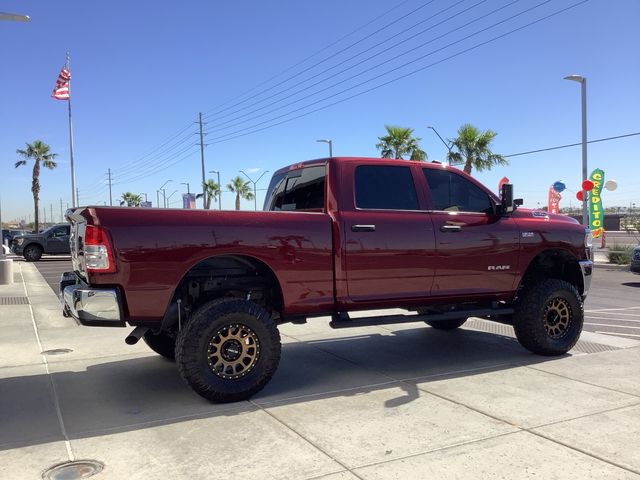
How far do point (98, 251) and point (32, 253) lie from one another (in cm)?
2532

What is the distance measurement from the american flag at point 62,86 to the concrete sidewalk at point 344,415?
30101 mm

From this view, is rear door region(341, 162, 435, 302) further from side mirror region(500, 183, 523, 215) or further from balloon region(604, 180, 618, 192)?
balloon region(604, 180, 618, 192)

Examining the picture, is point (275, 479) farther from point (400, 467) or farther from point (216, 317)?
point (216, 317)

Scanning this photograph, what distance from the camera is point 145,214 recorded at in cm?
464

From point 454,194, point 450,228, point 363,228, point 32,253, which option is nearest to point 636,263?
point 454,194

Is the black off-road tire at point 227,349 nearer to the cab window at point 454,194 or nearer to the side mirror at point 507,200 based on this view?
the cab window at point 454,194

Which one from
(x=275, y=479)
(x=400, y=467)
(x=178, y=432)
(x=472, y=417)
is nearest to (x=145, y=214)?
(x=178, y=432)

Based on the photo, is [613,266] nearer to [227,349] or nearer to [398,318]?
[398,318]

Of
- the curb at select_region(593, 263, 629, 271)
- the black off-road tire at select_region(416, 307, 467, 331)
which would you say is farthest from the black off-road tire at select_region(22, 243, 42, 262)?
the curb at select_region(593, 263, 629, 271)

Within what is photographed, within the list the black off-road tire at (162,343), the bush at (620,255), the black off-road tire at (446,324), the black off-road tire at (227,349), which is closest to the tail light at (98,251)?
A: the black off-road tire at (227,349)

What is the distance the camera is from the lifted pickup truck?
465 cm

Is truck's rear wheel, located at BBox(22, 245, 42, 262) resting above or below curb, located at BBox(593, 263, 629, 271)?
above

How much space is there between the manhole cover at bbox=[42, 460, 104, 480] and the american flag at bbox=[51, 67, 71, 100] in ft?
111

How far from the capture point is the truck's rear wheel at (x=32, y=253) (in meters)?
26.8
